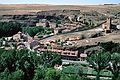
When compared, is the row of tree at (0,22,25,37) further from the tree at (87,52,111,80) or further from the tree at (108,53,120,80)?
the tree at (108,53,120,80)

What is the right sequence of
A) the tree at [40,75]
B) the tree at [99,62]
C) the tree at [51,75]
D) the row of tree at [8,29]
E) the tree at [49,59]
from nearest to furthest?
the tree at [51,75] < the tree at [40,75] < the tree at [99,62] < the tree at [49,59] < the row of tree at [8,29]

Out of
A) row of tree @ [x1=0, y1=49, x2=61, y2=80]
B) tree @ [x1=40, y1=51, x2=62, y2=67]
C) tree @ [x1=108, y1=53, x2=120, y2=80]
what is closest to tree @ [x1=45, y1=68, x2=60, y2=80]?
row of tree @ [x1=0, y1=49, x2=61, y2=80]

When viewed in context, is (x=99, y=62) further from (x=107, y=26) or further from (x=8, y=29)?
(x=8, y=29)

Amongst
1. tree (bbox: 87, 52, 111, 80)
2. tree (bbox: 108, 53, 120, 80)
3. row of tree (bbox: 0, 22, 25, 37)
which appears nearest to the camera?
tree (bbox: 108, 53, 120, 80)

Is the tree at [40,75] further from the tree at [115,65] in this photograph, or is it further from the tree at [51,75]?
the tree at [115,65]

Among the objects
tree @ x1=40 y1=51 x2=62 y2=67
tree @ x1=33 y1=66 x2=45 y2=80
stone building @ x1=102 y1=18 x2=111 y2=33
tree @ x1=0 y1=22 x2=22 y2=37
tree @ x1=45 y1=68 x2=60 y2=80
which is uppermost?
tree @ x1=45 y1=68 x2=60 y2=80

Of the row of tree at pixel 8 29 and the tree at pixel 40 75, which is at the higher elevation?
the tree at pixel 40 75

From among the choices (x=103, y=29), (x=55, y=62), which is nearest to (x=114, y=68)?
(x=55, y=62)

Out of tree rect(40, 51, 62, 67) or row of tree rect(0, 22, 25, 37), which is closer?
tree rect(40, 51, 62, 67)

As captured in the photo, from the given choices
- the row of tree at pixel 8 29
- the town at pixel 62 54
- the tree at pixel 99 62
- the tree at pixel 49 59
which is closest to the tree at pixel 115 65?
the town at pixel 62 54

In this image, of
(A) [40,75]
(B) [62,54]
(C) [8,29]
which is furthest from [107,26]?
(A) [40,75]

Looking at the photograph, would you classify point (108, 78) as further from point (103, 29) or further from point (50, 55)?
point (103, 29)
